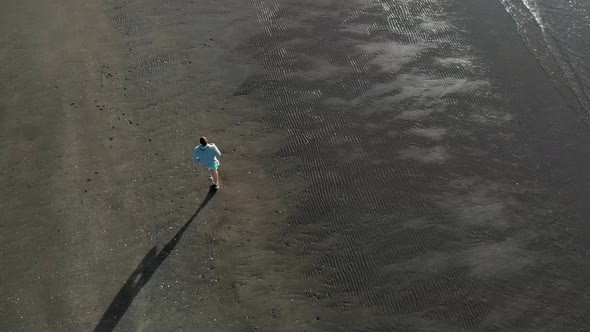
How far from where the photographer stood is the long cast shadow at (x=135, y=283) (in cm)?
832

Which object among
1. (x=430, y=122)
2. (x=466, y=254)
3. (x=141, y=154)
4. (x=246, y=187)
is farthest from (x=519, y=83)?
(x=141, y=154)

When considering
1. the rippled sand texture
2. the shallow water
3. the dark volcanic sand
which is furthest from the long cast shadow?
the shallow water

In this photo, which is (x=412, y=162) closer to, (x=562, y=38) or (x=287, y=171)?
(x=287, y=171)

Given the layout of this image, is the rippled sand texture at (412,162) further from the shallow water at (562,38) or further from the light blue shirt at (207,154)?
the light blue shirt at (207,154)

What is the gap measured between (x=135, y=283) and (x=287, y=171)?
11.9 feet

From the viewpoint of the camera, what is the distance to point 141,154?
10586 millimetres

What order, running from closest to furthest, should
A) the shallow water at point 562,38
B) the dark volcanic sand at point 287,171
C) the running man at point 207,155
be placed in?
the dark volcanic sand at point 287,171
the running man at point 207,155
the shallow water at point 562,38

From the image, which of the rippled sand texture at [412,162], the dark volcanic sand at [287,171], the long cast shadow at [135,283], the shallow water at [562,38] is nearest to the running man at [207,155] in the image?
the dark volcanic sand at [287,171]

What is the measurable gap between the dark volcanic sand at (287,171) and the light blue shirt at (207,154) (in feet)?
2.48

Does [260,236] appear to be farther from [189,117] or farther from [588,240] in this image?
[588,240]

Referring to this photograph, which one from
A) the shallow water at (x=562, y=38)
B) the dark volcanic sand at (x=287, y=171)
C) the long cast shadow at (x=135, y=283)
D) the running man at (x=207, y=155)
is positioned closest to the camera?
the long cast shadow at (x=135, y=283)

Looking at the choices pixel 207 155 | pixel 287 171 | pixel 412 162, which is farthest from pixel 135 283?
pixel 412 162

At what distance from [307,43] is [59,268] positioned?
7837mm

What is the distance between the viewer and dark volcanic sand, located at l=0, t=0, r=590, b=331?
857cm
